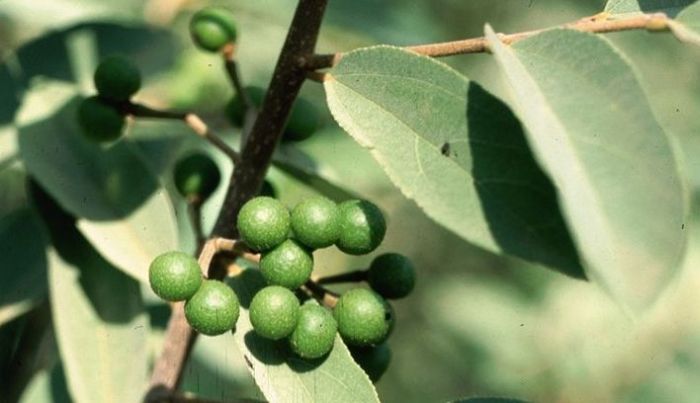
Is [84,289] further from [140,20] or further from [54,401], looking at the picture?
[140,20]

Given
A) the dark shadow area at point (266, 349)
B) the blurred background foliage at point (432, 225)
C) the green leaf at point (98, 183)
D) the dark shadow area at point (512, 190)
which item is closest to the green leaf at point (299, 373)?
the dark shadow area at point (266, 349)

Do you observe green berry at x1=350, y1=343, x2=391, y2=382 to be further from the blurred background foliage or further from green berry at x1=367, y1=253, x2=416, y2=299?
the blurred background foliage

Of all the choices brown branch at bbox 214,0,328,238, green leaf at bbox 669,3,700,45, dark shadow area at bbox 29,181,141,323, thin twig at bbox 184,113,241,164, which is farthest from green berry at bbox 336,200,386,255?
dark shadow area at bbox 29,181,141,323

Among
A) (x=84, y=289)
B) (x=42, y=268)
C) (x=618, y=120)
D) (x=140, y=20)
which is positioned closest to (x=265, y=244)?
(x=618, y=120)

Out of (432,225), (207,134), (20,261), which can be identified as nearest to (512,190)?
(207,134)

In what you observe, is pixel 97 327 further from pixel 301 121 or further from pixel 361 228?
pixel 361 228
